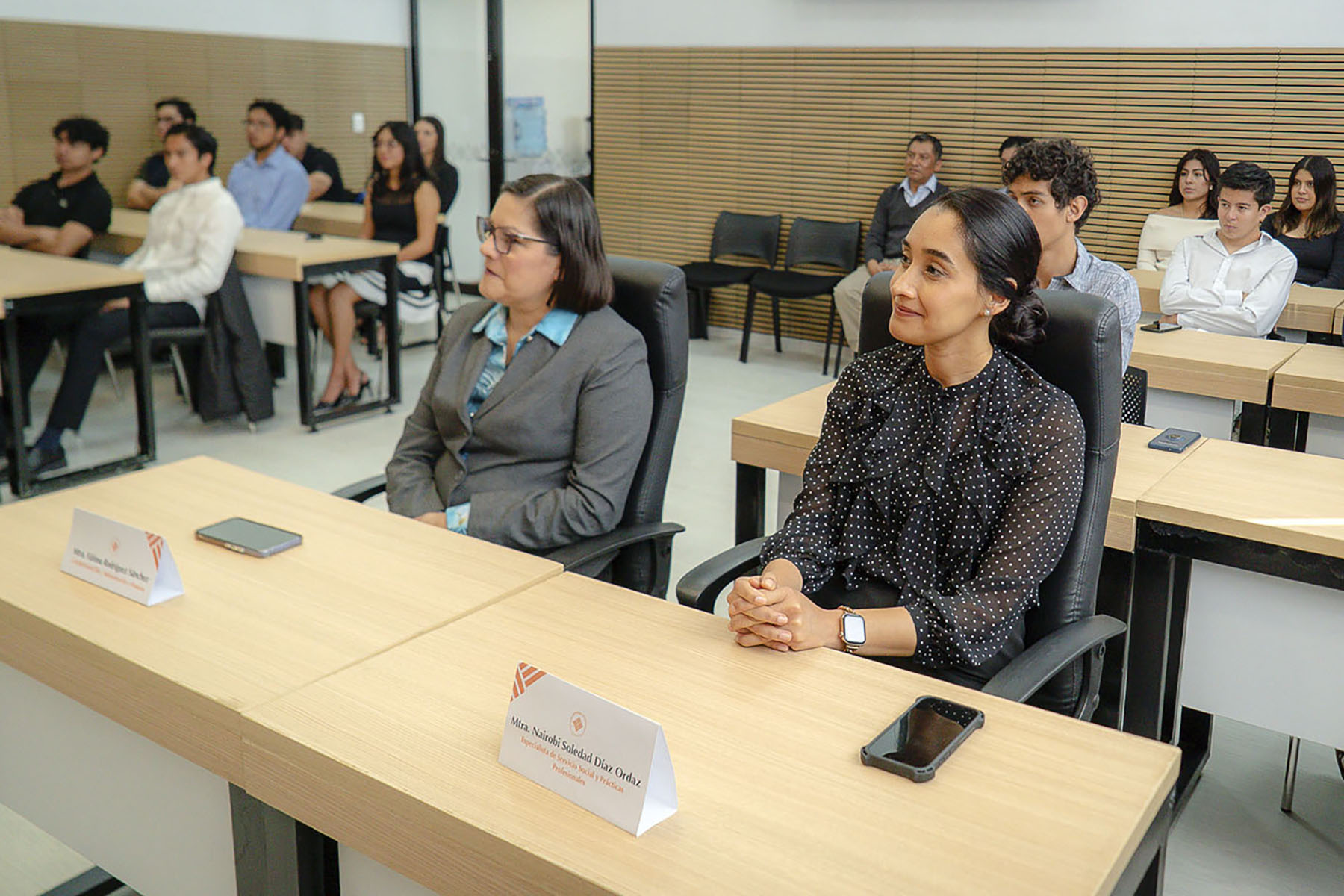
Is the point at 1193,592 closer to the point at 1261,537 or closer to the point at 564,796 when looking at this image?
the point at 1261,537

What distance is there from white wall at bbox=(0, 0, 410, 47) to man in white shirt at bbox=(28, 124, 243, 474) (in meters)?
2.08

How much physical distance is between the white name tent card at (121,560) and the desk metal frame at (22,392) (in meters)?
2.91

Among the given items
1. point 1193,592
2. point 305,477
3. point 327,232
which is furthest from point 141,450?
point 1193,592

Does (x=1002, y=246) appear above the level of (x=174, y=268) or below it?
above

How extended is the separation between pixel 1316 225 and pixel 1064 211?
3.26 meters

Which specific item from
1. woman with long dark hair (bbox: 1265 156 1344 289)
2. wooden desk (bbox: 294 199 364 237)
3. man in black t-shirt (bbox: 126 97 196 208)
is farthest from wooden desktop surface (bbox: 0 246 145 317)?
woman with long dark hair (bbox: 1265 156 1344 289)

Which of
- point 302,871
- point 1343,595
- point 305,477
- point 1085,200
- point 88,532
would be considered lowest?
point 305,477

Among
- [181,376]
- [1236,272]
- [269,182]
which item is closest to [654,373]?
[1236,272]

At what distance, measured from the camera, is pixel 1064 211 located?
312cm

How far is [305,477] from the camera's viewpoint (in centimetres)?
470

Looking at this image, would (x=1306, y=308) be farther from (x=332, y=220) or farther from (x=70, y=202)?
(x=70, y=202)

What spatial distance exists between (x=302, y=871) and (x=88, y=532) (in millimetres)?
705

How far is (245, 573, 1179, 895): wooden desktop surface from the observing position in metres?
1.09

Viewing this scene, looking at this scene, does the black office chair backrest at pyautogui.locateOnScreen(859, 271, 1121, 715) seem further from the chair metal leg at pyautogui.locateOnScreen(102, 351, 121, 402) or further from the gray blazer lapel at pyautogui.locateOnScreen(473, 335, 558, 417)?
the chair metal leg at pyautogui.locateOnScreen(102, 351, 121, 402)
